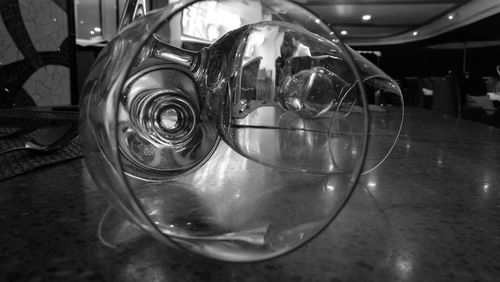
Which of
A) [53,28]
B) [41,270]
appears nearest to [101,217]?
[41,270]

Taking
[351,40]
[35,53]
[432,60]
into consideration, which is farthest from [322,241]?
[432,60]

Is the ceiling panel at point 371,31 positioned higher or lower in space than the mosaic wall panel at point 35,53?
higher

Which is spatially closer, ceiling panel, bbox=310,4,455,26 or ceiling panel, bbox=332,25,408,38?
ceiling panel, bbox=310,4,455,26

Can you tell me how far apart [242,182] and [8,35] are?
3.48ft

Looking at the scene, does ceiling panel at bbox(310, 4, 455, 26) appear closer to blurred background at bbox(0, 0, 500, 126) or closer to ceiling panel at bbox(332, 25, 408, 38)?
blurred background at bbox(0, 0, 500, 126)

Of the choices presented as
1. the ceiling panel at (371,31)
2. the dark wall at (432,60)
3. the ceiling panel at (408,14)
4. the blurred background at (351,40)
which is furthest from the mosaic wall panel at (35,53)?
the dark wall at (432,60)

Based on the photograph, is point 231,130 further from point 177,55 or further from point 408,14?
→ point 408,14

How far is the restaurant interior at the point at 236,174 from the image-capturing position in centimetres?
13

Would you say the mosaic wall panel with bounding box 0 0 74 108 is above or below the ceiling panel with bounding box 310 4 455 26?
below

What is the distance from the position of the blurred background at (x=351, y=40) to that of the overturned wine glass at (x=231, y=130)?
2 centimetres

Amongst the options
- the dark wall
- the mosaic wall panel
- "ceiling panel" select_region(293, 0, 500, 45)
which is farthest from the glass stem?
the dark wall

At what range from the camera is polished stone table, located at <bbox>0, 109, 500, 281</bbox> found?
0.15 meters

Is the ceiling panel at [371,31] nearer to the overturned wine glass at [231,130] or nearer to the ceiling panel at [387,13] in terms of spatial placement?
the ceiling panel at [387,13]

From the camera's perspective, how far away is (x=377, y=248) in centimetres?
18
